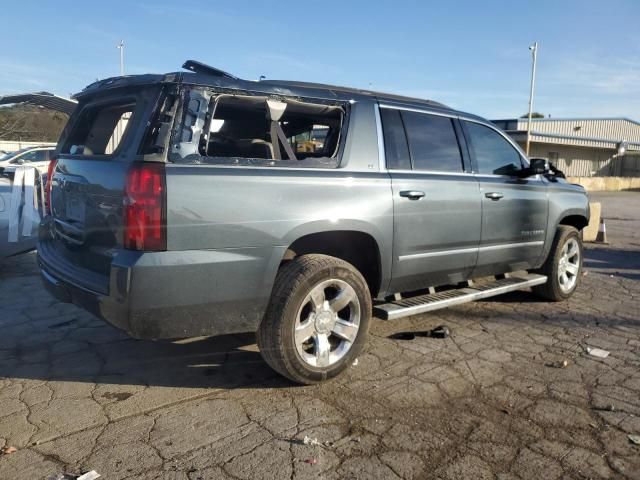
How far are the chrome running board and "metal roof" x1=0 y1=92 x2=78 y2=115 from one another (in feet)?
16.4

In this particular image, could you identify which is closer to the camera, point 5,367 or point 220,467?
point 220,467

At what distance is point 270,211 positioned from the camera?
3.21m

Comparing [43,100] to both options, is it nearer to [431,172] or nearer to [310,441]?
[431,172]

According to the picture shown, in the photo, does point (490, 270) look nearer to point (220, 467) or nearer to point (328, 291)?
point (328, 291)

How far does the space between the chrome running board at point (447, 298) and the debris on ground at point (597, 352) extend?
89 cm

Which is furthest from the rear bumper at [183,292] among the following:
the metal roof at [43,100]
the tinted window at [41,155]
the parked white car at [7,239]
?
the tinted window at [41,155]

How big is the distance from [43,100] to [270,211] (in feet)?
20.1

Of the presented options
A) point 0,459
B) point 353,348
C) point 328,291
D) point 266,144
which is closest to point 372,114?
point 266,144

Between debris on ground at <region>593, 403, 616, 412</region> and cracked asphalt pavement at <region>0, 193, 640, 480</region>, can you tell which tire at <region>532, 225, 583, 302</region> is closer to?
cracked asphalt pavement at <region>0, 193, 640, 480</region>

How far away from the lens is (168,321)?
118 inches

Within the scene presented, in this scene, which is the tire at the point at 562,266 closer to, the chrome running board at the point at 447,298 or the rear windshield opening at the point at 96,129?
the chrome running board at the point at 447,298

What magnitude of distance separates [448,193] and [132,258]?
2.53 metres

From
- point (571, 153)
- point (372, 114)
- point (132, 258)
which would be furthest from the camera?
point (571, 153)

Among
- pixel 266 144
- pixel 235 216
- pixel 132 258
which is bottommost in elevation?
pixel 132 258
